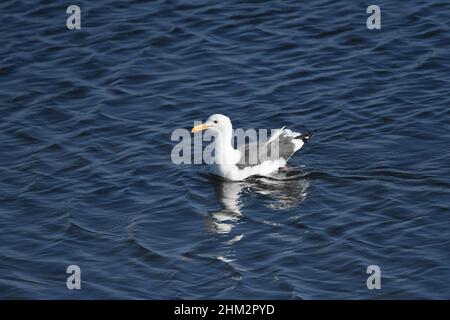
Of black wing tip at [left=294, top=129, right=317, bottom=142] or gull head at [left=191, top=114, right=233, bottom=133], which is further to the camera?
black wing tip at [left=294, top=129, right=317, bottom=142]

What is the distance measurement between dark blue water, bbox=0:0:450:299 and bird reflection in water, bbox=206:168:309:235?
41 millimetres

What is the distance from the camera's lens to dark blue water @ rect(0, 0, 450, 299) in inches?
670

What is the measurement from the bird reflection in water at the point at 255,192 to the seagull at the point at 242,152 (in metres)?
0.16

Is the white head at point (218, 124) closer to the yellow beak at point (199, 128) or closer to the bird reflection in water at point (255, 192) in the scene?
the yellow beak at point (199, 128)

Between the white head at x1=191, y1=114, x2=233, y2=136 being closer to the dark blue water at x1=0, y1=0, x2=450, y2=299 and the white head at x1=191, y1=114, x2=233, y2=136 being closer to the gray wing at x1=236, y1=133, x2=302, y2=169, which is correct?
the gray wing at x1=236, y1=133, x2=302, y2=169

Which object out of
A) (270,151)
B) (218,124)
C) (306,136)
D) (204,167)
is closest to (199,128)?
(218,124)

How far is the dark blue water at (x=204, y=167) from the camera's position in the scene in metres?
17.0

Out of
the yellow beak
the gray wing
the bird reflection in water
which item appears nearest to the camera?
the bird reflection in water

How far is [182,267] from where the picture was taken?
17.1 meters

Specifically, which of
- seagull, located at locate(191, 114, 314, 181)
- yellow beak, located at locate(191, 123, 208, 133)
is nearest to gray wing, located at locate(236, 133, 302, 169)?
seagull, located at locate(191, 114, 314, 181)

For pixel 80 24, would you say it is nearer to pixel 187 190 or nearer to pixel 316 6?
pixel 316 6

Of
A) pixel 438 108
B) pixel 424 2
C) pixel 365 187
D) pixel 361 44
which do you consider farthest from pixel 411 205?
pixel 424 2

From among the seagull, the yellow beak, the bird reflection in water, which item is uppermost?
the yellow beak

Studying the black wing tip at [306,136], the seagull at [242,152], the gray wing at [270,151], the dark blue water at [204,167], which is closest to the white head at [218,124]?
the seagull at [242,152]
